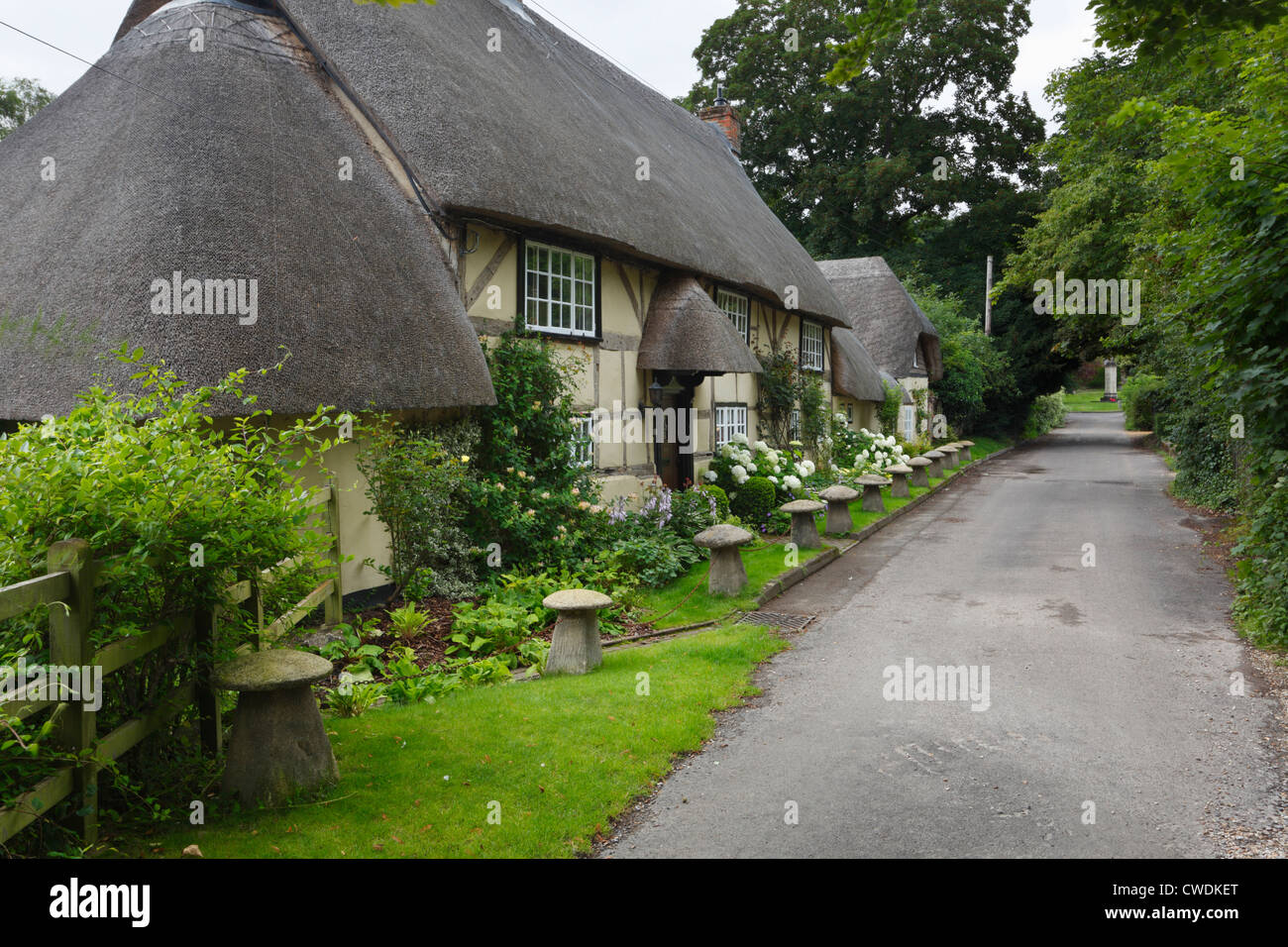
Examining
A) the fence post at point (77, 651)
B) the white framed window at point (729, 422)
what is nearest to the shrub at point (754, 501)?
the white framed window at point (729, 422)

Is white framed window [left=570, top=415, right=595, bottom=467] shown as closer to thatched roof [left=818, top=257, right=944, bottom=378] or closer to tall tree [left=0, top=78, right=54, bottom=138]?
thatched roof [left=818, top=257, right=944, bottom=378]

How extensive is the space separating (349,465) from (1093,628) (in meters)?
7.12

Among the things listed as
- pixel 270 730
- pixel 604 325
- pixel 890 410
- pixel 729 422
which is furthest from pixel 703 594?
pixel 890 410

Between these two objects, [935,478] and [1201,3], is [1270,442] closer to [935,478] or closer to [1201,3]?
[1201,3]

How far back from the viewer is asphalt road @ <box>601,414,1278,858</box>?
397 cm

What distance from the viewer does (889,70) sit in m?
36.5

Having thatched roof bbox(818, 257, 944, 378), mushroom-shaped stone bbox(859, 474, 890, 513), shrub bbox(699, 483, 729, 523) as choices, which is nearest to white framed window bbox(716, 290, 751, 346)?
mushroom-shaped stone bbox(859, 474, 890, 513)

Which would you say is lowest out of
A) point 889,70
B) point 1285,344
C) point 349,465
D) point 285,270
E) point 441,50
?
point 349,465

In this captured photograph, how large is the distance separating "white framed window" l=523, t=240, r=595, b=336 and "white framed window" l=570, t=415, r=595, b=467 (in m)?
1.14

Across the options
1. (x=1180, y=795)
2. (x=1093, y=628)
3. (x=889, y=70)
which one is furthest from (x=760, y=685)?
(x=889, y=70)

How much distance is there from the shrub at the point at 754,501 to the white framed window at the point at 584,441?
11.1 feet

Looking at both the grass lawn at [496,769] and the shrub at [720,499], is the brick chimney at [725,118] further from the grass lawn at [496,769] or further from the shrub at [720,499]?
the grass lawn at [496,769]

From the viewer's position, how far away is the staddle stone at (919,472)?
2005 centimetres

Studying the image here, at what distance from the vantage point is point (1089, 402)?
248ft
